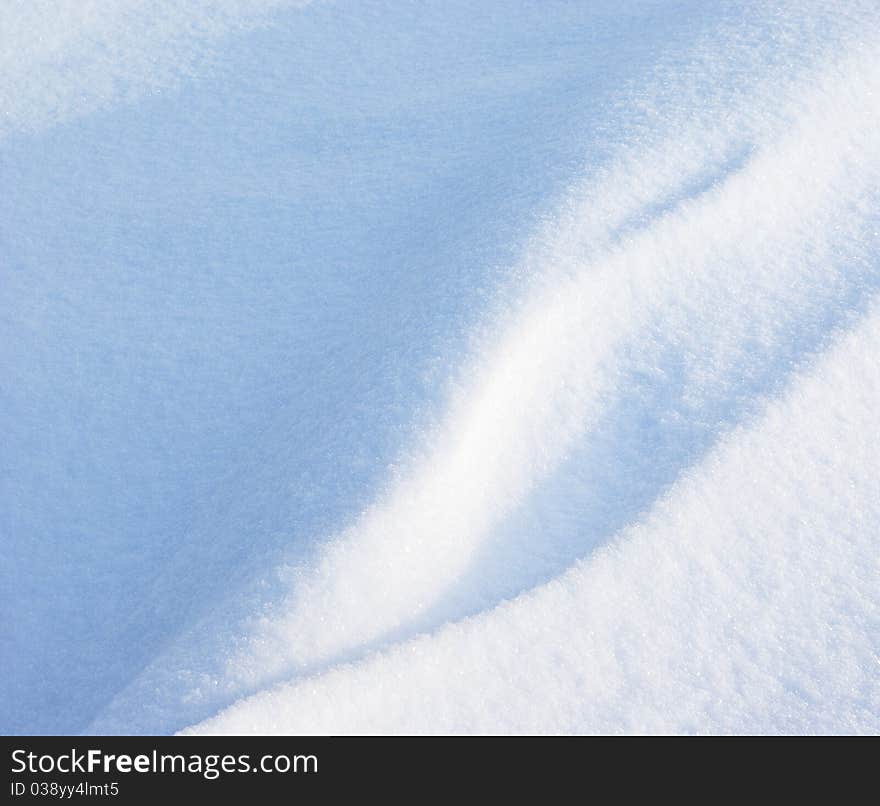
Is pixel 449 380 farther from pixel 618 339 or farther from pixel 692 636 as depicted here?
pixel 692 636

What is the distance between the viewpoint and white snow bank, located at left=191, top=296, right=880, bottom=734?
3.28 feet

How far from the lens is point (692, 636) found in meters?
1.08

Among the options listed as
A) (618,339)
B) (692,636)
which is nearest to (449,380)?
(618,339)

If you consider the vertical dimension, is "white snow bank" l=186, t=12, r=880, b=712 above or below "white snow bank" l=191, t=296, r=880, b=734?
above

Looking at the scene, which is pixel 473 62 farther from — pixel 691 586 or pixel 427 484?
pixel 691 586

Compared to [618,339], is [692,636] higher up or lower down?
lower down

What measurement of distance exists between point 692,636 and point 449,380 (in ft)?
1.47

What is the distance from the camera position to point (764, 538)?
45.6 inches

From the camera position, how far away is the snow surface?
41.5 inches

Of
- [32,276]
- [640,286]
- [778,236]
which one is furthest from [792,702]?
[32,276]

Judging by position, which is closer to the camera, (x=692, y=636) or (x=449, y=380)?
(x=692, y=636)

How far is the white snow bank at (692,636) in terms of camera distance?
1.00 meters

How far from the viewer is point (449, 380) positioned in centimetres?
124

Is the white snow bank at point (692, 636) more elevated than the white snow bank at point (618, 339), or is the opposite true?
the white snow bank at point (618, 339)
